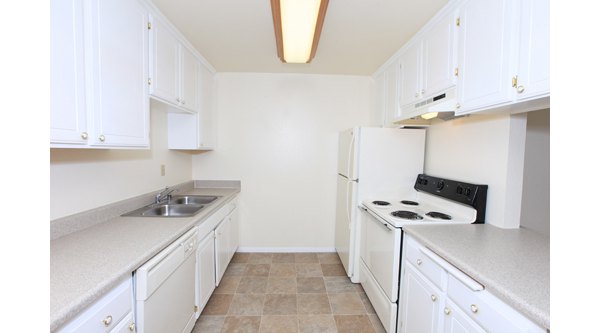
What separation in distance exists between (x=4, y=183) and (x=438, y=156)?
2.70 m

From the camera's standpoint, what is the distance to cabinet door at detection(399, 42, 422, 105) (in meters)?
2.16

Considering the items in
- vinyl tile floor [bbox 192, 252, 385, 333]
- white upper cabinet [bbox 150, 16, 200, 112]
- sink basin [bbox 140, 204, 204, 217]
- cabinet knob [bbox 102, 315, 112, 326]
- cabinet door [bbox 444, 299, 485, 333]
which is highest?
white upper cabinet [bbox 150, 16, 200, 112]

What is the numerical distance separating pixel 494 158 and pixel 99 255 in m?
2.41

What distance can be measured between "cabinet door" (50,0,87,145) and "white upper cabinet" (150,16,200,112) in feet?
2.04

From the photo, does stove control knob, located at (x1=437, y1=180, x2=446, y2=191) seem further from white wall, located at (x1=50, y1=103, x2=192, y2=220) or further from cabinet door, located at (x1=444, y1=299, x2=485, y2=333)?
white wall, located at (x1=50, y1=103, x2=192, y2=220)

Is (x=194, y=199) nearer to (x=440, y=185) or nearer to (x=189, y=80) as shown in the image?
(x=189, y=80)

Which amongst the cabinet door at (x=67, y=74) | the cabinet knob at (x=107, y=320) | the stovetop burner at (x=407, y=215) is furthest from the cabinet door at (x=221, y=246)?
the stovetop burner at (x=407, y=215)

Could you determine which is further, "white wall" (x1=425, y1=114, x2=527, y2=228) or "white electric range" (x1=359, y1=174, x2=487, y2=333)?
"white electric range" (x1=359, y1=174, x2=487, y2=333)

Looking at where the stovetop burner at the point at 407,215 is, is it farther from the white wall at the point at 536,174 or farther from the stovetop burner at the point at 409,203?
the white wall at the point at 536,174

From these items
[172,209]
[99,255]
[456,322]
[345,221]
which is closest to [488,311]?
[456,322]

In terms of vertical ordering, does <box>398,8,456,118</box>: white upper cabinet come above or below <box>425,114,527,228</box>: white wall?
above

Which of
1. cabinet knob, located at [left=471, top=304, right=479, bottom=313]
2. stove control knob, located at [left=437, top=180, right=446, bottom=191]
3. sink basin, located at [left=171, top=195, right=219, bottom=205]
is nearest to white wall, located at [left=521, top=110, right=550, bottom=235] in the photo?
stove control knob, located at [left=437, top=180, right=446, bottom=191]

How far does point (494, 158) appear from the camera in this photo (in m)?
1.76

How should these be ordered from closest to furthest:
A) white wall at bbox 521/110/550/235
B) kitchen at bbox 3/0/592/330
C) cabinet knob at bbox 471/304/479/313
A: cabinet knob at bbox 471/304/479/313, white wall at bbox 521/110/550/235, kitchen at bbox 3/0/592/330
